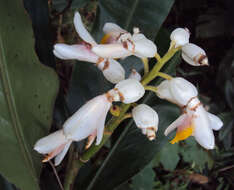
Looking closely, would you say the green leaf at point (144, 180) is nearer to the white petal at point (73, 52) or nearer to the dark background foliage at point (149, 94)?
the dark background foliage at point (149, 94)

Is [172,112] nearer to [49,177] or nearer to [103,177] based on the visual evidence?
[103,177]

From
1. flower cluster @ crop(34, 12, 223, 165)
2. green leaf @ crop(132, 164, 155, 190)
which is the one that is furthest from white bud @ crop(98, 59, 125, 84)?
green leaf @ crop(132, 164, 155, 190)

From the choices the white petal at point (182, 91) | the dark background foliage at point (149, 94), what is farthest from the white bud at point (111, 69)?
the dark background foliage at point (149, 94)

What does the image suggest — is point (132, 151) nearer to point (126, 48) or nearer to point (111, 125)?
point (111, 125)

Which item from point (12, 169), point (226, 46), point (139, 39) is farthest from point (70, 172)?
point (226, 46)

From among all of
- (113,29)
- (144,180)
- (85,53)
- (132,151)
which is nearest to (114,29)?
(113,29)

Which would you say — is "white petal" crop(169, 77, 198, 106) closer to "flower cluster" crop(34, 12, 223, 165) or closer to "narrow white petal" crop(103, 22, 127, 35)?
"flower cluster" crop(34, 12, 223, 165)
